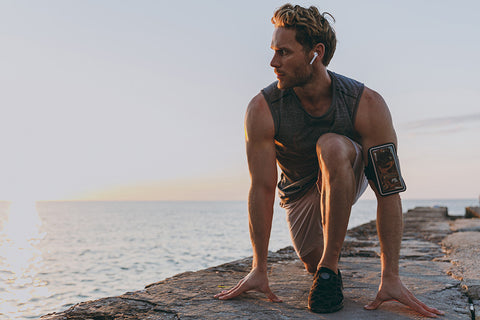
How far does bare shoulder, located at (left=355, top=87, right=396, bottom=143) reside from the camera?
225 centimetres

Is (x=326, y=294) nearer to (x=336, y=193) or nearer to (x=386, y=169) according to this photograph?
(x=336, y=193)

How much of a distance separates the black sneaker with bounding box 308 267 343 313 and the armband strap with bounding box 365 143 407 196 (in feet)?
1.71

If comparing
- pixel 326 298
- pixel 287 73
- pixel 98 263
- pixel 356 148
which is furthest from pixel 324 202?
pixel 98 263

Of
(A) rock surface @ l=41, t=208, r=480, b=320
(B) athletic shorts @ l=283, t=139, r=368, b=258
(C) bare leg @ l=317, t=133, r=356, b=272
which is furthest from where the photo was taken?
(B) athletic shorts @ l=283, t=139, r=368, b=258

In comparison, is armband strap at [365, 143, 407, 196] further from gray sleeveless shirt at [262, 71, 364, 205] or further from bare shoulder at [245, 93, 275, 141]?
bare shoulder at [245, 93, 275, 141]

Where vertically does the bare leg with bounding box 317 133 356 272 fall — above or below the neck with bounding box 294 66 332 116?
below

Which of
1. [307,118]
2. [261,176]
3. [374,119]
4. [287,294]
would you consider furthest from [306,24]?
[287,294]

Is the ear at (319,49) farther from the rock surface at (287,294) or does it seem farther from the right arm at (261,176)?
the rock surface at (287,294)

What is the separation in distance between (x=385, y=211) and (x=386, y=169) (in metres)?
0.22

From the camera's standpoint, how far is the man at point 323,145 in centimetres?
210

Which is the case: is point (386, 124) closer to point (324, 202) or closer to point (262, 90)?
point (324, 202)

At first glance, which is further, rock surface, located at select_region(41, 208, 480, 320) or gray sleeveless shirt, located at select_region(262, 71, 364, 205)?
gray sleeveless shirt, located at select_region(262, 71, 364, 205)

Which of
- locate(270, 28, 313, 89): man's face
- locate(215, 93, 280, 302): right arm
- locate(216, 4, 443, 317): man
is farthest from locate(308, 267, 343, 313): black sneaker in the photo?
locate(270, 28, 313, 89): man's face

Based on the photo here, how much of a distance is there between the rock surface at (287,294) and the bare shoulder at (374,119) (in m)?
0.86
